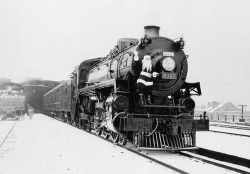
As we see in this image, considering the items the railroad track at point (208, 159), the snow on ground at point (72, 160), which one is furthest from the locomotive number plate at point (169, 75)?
the snow on ground at point (72, 160)

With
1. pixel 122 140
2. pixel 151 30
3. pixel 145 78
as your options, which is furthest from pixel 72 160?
pixel 151 30

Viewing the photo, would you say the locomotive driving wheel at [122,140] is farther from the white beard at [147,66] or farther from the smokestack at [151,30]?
the smokestack at [151,30]

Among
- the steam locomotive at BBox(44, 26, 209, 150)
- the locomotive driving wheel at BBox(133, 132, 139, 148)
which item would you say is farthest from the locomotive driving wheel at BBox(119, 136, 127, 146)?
the locomotive driving wheel at BBox(133, 132, 139, 148)

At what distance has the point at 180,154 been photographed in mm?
7680

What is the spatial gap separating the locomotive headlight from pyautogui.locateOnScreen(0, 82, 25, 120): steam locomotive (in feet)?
57.4

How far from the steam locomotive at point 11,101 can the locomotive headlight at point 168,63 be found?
57.4 ft

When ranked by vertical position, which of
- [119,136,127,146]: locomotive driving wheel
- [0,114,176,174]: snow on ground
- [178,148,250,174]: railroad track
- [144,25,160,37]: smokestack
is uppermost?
[144,25,160,37]: smokestack

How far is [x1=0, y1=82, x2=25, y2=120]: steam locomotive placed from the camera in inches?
891

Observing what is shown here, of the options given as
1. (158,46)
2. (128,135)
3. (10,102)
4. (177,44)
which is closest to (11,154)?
(128,135)

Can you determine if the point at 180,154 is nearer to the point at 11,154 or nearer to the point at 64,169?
the point at 64,169

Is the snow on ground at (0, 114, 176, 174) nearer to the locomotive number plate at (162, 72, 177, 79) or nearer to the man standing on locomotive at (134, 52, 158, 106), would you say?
the man standing on locomotive at (134, 52, 158, 106)

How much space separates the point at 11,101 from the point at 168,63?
18.1m

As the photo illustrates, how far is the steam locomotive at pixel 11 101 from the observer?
2262 cm

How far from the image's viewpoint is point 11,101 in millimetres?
22922
